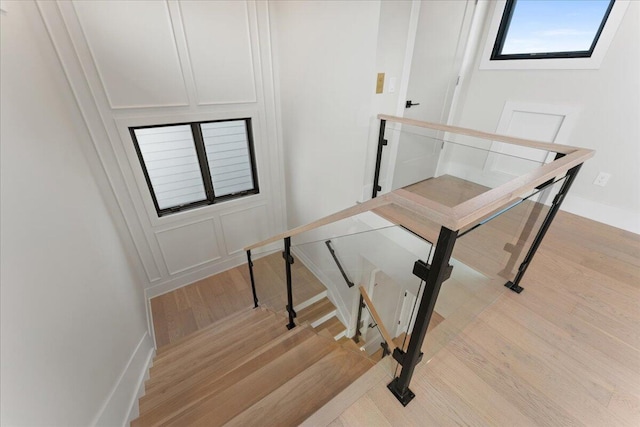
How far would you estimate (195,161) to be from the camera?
299 cm

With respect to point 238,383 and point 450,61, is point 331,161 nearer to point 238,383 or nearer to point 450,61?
point 450,61

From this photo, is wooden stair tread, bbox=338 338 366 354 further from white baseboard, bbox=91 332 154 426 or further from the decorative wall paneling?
the decorative wall paneling

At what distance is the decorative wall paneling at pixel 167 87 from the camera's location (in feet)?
6.78

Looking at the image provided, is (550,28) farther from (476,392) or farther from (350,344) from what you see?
(350,344)

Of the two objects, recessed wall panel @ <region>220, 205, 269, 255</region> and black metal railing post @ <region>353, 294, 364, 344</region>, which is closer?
black metal railing post @ <region>353, 294, 364, 344</region>

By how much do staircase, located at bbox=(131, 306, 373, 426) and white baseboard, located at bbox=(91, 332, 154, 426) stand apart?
6 cm

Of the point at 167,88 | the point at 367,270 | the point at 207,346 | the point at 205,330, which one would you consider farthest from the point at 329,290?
the point at 167,88

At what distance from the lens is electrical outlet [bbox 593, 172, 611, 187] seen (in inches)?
89.4

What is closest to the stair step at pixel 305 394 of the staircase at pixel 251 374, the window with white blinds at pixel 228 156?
the staircase at pixel 251 374

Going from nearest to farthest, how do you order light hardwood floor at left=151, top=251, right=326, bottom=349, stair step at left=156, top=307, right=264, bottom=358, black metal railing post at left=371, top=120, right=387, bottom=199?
black metal railing post at left=371, top=120, right=387, bottom=199
stair step at left=156, top=307, right=264, bottom=358
light hardwood floor at left=151, top=251, right=326, bottom=349

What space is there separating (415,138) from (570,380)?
75.9 inches

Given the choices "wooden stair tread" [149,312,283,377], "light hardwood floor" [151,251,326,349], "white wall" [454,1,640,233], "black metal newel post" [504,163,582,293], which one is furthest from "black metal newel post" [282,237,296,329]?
"white wall" [454,1,640,233]

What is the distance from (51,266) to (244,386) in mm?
1196

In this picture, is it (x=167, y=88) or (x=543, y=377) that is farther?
(x=167, y=88)
